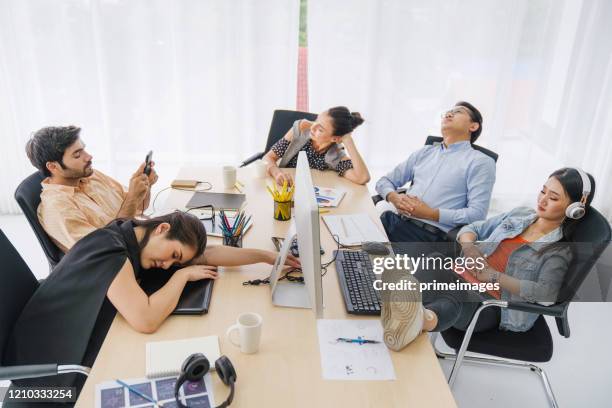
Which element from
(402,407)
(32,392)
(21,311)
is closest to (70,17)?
(21,311)

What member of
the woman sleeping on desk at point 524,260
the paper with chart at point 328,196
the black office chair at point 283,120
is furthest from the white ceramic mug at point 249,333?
the black office chair at point 283,120

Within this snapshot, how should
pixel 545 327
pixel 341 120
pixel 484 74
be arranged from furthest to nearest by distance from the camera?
pixel 484 74 < pixel 341 120 < pixel 545 327

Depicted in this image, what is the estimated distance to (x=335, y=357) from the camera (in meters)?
1.19

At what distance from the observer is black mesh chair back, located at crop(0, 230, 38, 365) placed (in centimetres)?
131

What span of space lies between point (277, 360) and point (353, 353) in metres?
0.20

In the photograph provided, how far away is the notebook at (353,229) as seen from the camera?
5.98 ft

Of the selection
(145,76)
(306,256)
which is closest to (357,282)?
(306,256)

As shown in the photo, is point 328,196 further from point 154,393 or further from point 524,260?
point 154,393

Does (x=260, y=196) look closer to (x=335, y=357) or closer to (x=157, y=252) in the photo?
(x=157, y=252)

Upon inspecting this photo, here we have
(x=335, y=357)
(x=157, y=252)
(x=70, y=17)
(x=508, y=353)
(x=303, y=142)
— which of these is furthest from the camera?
(x=70, y=17)

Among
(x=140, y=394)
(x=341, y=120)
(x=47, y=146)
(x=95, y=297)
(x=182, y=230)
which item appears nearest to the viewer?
(x=140, y=394)

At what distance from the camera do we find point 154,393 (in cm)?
106

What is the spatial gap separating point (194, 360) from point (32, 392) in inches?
22.3

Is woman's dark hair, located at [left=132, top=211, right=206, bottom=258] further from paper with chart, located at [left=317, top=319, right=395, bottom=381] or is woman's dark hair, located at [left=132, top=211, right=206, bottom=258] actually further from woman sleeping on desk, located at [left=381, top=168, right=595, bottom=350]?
woman sleeping on desk, located at [left=381, top=168, right=595, bottom=350]
